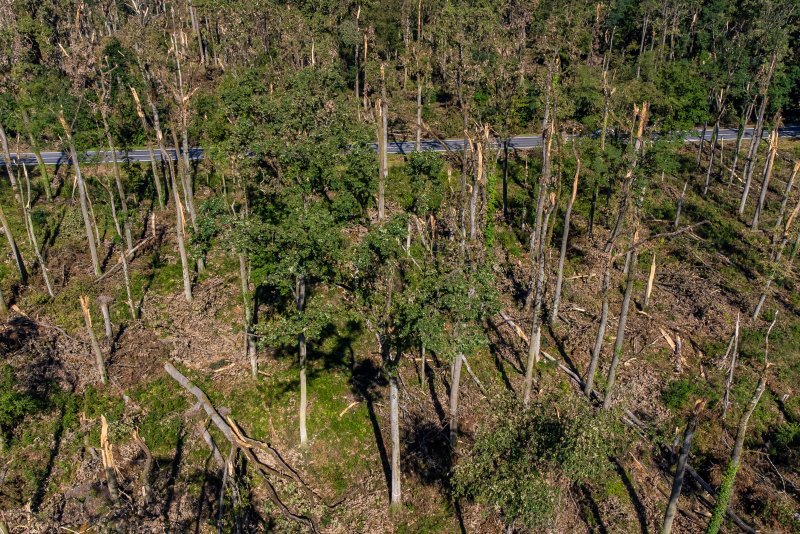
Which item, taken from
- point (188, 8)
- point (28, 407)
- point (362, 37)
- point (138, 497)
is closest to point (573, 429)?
point (138, 497)

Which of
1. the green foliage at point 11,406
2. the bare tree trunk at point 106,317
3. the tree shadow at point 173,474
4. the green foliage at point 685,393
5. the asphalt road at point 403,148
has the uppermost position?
the asphalt road at point 403,148

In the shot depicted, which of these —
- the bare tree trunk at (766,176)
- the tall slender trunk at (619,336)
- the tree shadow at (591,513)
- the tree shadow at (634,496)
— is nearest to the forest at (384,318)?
the tree shadow at (634,496)

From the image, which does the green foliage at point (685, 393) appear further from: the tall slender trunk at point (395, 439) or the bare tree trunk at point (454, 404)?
the tall slender trunk at point (395, 439)

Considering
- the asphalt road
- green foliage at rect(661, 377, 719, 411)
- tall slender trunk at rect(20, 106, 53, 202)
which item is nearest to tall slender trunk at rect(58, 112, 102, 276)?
the asphalt road

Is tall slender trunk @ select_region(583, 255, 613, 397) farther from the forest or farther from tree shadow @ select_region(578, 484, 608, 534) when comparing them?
tree shadow @ select_region(578, 484, 608, 534)

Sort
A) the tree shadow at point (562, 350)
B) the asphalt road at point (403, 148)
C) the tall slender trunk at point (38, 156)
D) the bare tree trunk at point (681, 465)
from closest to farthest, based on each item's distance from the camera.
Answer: the bare tree trunk at point (681, 465) < the tree shadow at point (562, 350) < the tall slender trunk at point (38, 156) < the asphalt road at point (403, 148)

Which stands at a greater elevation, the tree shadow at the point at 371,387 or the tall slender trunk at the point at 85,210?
the tall slender trunk at the point at 85,210

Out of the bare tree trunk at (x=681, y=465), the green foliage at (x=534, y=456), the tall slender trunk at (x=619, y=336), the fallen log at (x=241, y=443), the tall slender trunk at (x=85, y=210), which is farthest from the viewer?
the tall slender trunk at (x=85, y=210)
